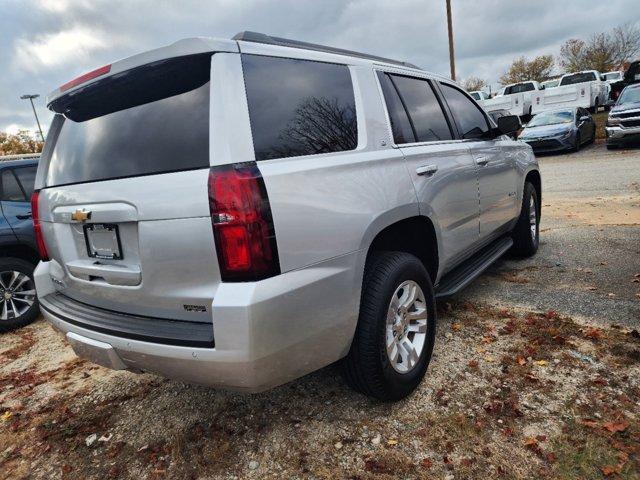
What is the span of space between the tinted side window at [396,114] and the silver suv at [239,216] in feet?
0.05

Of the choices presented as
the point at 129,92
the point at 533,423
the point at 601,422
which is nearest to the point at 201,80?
the point at 129,92

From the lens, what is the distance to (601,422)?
2.35m

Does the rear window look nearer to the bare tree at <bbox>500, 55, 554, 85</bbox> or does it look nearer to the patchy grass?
the patchy grass

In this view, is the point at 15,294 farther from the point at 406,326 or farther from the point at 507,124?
the point at 507,124

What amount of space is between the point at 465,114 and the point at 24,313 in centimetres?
481

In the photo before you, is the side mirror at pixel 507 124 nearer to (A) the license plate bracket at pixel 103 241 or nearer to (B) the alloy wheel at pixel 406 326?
(B) the alloy wheel at pixel 406 326

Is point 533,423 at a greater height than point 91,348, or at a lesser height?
lesser

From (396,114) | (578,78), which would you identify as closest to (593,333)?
(396,114)

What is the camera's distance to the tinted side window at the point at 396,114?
2.84m

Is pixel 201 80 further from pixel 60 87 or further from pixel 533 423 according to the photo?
pixel 533 423

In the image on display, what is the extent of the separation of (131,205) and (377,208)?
1.21 meters

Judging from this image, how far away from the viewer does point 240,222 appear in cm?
185

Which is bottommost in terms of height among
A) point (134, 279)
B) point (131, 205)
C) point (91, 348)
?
point (91, 348)

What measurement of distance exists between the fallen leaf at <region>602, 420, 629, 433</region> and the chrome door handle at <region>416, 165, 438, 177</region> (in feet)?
5.47
